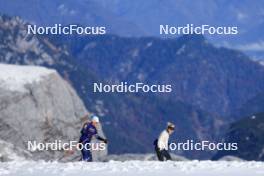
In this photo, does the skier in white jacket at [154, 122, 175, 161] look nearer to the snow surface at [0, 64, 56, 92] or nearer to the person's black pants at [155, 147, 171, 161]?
the person's black pants at [155, 147, 171, 161]

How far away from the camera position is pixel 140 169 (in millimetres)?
32062

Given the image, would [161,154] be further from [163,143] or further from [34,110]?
[34,110]

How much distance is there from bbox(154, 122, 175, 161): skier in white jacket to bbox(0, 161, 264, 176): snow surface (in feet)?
10.3

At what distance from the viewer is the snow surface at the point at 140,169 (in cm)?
3075

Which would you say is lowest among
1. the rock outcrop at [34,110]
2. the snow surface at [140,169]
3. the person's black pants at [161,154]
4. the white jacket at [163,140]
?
the snow surface at [140,169]

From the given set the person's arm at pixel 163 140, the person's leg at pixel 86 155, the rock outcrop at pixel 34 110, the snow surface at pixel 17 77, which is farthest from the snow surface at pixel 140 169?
the snow surface at pixel 17 77

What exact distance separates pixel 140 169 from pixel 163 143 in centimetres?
622

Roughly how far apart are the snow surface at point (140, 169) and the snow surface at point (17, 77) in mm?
57970

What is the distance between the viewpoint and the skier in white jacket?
38094 mm

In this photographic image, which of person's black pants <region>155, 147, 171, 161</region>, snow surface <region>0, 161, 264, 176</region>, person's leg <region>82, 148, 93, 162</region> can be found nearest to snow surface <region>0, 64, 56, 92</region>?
person's leg <region>82, 148, 93, 162</region>

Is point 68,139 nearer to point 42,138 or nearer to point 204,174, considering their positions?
point 42,138

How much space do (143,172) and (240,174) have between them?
3.65 metres

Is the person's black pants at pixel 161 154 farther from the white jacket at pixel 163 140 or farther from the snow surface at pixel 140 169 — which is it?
the snow surface at pixel 140 169

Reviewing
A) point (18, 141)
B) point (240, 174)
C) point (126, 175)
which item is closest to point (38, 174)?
point (126, 175)
